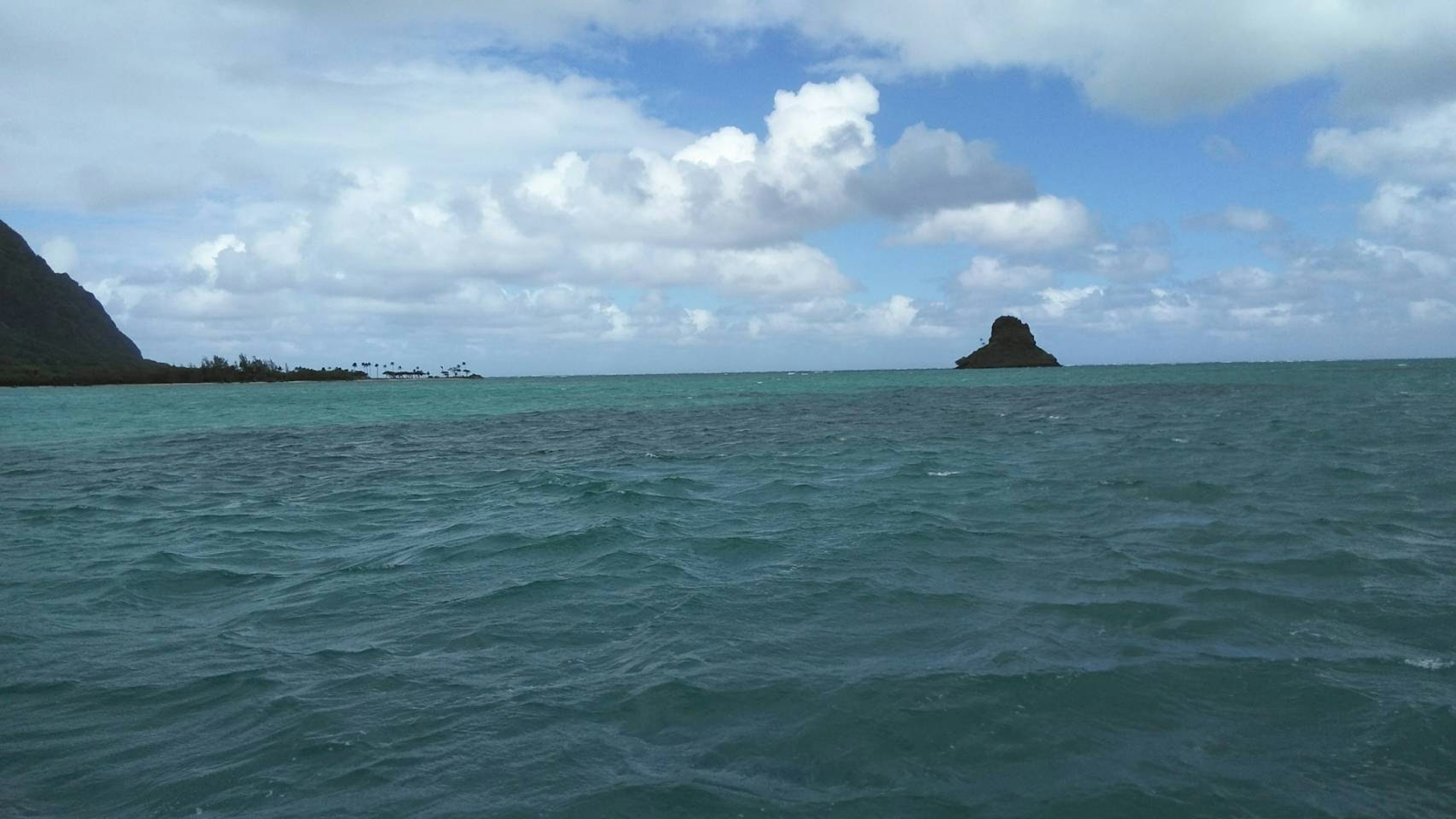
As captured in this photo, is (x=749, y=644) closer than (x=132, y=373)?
Answer: Yes

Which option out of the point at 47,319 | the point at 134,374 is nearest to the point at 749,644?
the point at 134,374

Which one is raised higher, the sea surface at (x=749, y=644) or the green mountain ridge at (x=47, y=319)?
the green mountain ridge at (x=47, y=319)

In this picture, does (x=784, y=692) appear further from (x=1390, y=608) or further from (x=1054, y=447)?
(x=1054, y=447)

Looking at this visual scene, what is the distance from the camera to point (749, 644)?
924 centimetres

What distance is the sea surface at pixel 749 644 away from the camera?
20.6 feet

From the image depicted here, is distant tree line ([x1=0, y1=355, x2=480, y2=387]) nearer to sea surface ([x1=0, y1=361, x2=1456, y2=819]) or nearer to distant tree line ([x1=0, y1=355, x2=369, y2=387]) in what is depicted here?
distant tree line ([x1=0, y1=355, x2=369, y2=387])

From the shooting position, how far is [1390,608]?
998 centimetres

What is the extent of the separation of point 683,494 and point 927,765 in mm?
13943

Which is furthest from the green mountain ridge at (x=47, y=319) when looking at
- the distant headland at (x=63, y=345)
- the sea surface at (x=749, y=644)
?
the sea surface at (x=749, y=644)

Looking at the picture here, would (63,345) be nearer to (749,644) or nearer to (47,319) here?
(47,319)

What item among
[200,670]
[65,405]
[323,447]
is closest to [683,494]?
[200,670]

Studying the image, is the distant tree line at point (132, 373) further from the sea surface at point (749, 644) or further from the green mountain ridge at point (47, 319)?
the sea surface at point (749, 644)

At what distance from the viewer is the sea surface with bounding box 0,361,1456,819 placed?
6.28 m

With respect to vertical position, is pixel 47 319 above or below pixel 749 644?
above
